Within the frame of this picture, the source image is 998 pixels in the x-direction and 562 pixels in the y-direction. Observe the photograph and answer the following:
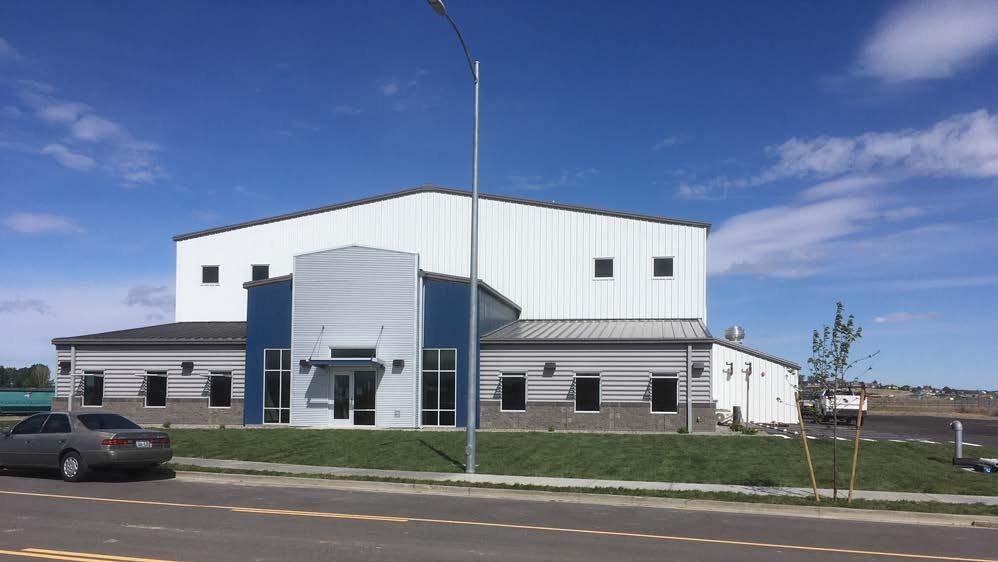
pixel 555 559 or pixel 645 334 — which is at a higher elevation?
pixel 645 334

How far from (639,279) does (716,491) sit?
19634mm

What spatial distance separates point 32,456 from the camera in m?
17.0

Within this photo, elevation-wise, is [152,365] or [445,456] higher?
[152,365]

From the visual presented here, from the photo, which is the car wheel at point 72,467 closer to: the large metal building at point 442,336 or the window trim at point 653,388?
the large metal building at point 442,336

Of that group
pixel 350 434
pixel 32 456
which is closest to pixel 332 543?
pixel 32 456

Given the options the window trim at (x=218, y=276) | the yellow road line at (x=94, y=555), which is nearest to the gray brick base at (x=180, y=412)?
the window trim at (x=218, y=276)

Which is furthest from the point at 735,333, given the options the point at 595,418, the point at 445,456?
the point at 445,456

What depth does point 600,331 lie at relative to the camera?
102 ft

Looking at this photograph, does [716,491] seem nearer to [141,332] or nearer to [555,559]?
[555,559]

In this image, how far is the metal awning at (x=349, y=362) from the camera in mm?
28594

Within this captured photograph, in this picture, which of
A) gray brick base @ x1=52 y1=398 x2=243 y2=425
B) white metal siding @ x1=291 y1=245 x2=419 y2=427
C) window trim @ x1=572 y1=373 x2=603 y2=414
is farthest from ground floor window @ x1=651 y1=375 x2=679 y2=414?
gray brick base @ x1=52 y1=398 x2=243 y2=425

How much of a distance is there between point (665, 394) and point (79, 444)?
19.1 m

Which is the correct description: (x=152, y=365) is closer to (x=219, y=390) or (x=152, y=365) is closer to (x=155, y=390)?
(x=155, y=390)

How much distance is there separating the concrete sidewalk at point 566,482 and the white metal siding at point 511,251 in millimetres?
17511
